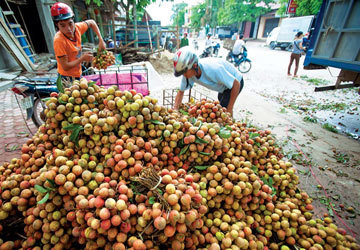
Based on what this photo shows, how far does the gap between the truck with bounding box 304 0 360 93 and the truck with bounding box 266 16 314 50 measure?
16125 millimetres

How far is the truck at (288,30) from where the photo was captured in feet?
56.6

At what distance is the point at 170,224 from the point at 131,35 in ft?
50.6

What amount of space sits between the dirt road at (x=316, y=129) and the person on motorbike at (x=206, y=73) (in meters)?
1.58

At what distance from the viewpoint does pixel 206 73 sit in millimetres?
2811

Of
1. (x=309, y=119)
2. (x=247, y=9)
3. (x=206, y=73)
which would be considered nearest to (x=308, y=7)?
(x=247, y=9)

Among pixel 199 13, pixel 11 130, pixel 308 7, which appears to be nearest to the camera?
pixel 11 130

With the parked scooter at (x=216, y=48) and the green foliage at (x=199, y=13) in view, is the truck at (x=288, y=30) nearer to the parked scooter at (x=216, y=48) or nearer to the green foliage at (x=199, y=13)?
the parked scooter at (x=216, y=48)

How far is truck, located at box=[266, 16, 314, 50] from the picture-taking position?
17.3 meters

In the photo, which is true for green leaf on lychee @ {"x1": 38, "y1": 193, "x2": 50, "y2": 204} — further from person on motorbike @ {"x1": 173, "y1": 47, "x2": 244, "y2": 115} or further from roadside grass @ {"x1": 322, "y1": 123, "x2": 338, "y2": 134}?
roadside grass @ {"x1": 322, "y1": 123, "x2": 338, "y2": 134}

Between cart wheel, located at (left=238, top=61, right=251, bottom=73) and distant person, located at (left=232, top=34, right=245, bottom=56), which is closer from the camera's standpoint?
distant person, located at (left=232, top=34, right=245, bottom=56)

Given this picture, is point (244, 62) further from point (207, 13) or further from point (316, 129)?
point (207, 13)

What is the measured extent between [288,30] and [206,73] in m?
20.9

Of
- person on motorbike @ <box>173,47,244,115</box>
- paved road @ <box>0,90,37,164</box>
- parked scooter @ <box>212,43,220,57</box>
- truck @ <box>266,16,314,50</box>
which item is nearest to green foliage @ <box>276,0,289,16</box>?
truck @ <box>266,16,314,50</box>

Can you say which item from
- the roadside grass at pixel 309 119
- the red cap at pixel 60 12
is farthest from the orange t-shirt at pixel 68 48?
the roadside grass at pixel 309 119
